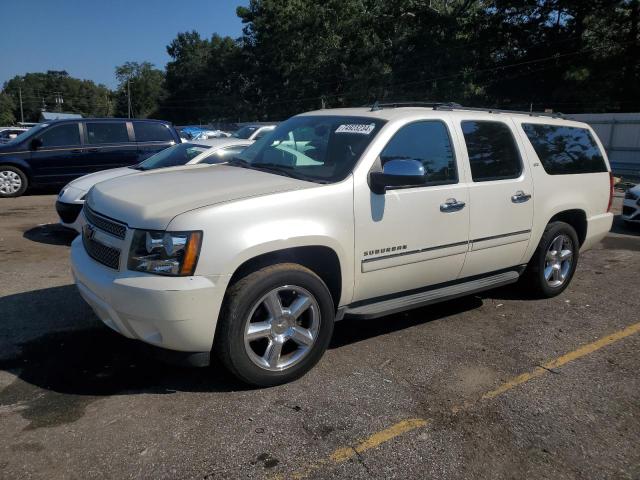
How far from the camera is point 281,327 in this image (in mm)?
3555

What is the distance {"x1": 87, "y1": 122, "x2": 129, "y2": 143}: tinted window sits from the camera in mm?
11727

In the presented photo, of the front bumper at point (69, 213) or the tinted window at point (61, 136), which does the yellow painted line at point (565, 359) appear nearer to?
the front bumper at point (69, 213)

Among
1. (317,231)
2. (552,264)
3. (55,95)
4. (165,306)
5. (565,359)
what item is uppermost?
(55,95)

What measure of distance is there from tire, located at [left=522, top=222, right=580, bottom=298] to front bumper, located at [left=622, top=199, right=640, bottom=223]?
5088 mm

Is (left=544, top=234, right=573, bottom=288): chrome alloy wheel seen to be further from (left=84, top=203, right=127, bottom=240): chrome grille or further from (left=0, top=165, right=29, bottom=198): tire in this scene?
(left=0, top=165, right=29, bottom=198): tire

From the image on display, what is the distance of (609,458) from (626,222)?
8576mm

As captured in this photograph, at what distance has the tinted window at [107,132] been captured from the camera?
11.7 m

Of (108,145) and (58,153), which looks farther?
(108,145)

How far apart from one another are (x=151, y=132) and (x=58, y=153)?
196 centimetres

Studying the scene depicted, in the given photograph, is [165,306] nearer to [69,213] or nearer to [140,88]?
[69,213]

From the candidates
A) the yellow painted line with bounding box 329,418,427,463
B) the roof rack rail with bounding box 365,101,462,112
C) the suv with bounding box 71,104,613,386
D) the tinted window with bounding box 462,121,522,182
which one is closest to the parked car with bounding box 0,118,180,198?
the suv with bounding box 71,104,613,386

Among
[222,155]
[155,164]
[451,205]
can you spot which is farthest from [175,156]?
[451,205]

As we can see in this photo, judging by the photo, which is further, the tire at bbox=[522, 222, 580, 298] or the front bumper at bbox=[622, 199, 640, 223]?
the front bumper at bbox=[622, 199, 640, 223]

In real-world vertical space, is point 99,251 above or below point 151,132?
below
